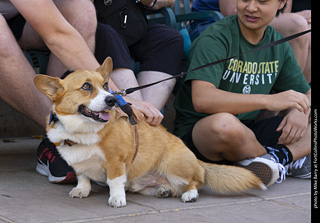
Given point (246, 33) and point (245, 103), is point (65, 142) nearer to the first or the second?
point (245, 103)

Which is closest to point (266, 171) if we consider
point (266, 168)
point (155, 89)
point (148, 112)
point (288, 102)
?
point (266, 168)

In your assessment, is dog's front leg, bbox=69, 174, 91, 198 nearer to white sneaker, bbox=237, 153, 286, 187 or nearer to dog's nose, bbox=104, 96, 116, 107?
dog's nose, bbox=104, 96, 116, 107

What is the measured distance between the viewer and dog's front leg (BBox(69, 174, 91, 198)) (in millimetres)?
2506

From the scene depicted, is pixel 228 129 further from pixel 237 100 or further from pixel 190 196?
pixel 190 196

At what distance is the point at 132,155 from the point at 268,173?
89 centimetres

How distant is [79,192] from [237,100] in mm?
1136

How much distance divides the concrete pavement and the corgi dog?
0.08m

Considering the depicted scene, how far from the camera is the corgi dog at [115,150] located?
228 centimetres

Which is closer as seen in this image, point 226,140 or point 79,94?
point 79,94

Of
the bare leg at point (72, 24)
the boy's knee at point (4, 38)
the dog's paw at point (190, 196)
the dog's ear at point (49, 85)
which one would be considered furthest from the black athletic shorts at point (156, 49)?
the dog's paw at point (190, 196)

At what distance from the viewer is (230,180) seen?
261cm

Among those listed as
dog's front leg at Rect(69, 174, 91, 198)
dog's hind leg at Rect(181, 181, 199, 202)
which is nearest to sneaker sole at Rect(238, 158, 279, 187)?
dog's hind leg at Rect(181, 181, 199, 202)

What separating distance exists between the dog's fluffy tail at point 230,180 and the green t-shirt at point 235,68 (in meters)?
0.61

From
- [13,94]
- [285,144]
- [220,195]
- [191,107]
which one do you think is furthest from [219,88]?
[13,94]
